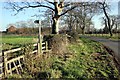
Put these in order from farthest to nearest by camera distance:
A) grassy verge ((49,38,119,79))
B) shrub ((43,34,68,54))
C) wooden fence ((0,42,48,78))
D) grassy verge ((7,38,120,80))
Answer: shrub ((43,34,68,54)), grassy verge ((49,38,119,79)), grassy verge ((7,38,120,80)), wooden fence ((0,42,48,78))

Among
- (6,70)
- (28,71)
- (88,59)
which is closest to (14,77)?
(6,70)

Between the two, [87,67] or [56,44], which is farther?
[56,44]

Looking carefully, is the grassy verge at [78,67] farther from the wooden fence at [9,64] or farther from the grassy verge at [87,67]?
the wooden fence at [9,64]

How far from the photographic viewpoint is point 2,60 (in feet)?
32.2

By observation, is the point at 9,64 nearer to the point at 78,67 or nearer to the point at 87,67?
the point at 78,67

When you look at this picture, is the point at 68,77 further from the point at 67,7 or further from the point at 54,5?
the point at 67,7

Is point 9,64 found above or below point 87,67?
above

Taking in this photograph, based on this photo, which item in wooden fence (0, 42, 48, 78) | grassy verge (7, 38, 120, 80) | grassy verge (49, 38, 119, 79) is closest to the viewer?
wooden fence (0, 42, 48, 78)

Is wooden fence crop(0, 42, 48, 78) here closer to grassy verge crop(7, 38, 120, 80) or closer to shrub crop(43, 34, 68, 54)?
grassy verge crop(7, 38, 120, 80)

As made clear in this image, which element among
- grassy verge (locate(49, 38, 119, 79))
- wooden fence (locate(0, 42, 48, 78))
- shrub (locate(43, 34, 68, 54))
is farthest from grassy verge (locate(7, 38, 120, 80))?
wooden fence (locate(0, 42, 48, 78))

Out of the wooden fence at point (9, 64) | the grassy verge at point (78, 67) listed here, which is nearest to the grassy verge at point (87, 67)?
the grassy verge at point (78, 67)

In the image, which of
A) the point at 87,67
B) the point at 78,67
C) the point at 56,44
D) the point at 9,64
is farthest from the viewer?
the point at 56,44

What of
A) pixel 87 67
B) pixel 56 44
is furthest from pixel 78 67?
pixel 56 44

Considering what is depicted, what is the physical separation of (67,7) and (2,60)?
16.5 metres
